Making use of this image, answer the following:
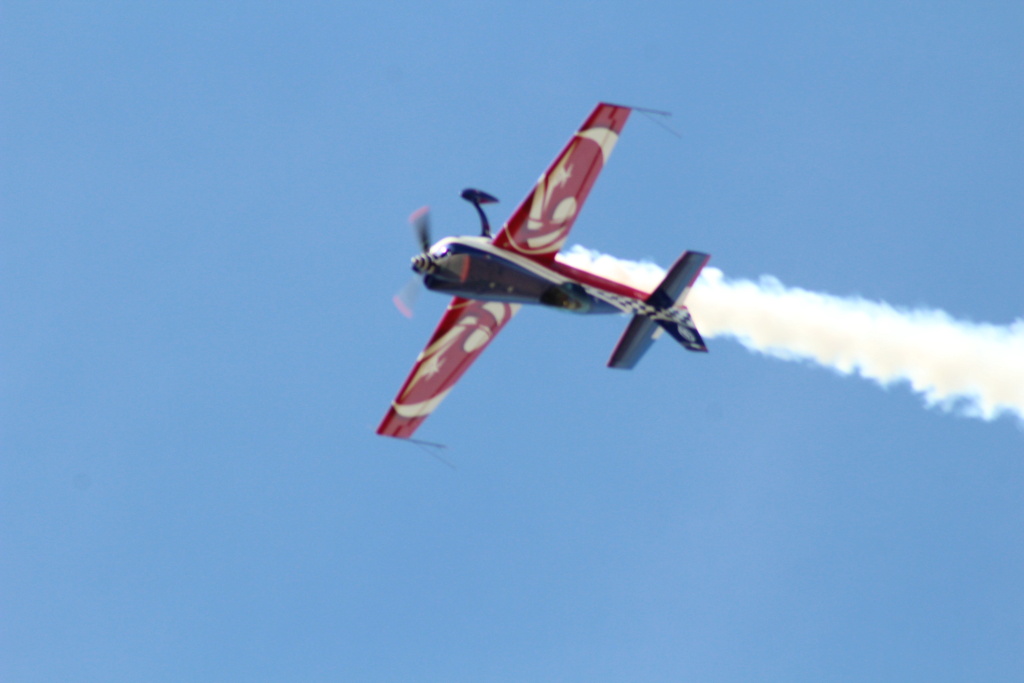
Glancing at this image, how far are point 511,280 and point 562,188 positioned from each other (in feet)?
9.62

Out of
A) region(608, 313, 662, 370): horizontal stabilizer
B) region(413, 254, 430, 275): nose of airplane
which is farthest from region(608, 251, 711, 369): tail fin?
region(413, 254, 430, 275): nose of airplane

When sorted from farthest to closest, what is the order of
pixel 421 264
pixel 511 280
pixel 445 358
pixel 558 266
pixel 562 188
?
1. pixel 445 358
2. pixel 558 266
3. pixel 562 188
4. pixel 511 280
5. pixel 421 264

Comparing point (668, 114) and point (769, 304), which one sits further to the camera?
point (769, 304)

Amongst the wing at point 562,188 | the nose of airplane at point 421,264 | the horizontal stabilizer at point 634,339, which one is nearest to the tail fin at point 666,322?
the horizontal stabilizer at point 634,339

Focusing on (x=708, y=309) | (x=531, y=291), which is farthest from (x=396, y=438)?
(x=708, y=309)

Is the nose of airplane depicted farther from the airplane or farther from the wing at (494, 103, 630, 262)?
the wing at (494, 103, 630, 262)

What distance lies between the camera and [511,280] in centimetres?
4422

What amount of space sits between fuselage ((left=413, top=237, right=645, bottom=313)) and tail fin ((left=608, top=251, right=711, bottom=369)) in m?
0.56

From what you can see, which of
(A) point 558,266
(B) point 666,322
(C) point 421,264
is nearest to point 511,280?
A: (A) point 558,266

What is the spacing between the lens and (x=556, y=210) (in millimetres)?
44438

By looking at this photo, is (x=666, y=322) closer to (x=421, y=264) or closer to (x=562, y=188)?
(x=562, y=188)

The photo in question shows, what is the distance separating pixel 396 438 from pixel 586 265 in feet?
24.4

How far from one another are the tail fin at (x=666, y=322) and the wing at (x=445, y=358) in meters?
3.56

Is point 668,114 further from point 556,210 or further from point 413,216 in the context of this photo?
point 413,216
